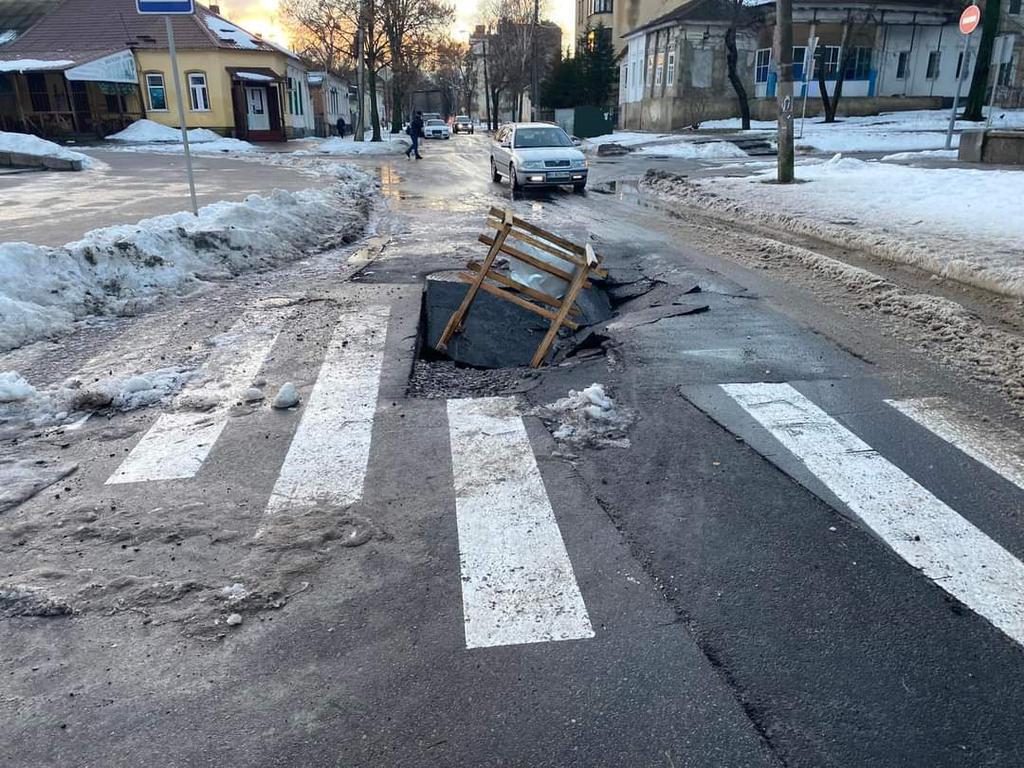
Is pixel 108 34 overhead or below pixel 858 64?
overhead

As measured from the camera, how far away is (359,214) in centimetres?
1497

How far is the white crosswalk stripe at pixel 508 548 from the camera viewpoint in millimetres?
2865

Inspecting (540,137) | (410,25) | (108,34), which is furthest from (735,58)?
(108,34)

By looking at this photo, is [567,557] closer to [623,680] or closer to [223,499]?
[623,680]

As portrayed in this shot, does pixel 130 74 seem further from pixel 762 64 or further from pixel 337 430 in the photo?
pixel 337 430

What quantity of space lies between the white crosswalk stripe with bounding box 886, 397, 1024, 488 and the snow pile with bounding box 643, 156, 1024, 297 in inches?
144

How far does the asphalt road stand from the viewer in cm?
237

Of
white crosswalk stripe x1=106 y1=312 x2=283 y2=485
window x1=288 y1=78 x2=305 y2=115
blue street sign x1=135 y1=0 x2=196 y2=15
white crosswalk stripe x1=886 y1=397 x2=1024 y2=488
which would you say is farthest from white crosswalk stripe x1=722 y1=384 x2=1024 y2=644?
window x1=288 y1=78 x2=305 y2=115

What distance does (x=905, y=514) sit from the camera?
3.59 metres

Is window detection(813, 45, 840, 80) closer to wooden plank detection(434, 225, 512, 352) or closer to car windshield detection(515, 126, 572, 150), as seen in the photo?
car windshield detection(515, 126, 572, 150)

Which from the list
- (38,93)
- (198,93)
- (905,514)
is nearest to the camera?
(905,514)

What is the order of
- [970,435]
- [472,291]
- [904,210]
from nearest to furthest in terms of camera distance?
[970,435], [472,291], [904,210]

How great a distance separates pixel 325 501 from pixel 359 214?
12.1m

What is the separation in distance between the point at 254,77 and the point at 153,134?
6441mm
